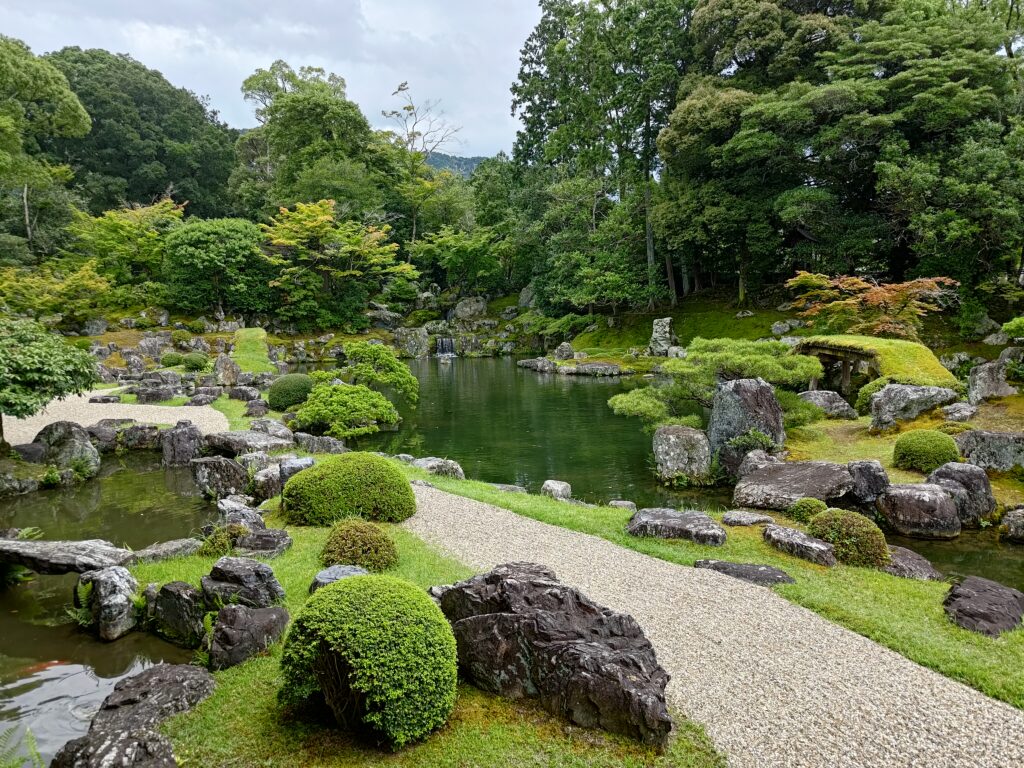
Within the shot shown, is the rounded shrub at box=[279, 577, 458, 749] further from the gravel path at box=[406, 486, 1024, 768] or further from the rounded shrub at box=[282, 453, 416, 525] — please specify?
the rounded shrub at box=[282, 453, 416, 525]

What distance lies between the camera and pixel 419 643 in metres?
4.26

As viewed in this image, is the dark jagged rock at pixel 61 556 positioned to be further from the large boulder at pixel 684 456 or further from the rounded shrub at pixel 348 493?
the large boulder at pixel 684 456

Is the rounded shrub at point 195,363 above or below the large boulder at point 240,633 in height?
A: above

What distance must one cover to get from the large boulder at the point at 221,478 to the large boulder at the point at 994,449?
14.9m

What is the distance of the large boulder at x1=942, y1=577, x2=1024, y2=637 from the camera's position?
604 centimetres

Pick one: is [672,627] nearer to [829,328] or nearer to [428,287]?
[829,328]

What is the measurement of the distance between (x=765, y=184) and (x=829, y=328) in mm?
9692

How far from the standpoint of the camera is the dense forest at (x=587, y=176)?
2495cm

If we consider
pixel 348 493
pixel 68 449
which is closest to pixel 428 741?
pixel 348 493

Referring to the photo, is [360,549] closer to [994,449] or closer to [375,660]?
[375,660]

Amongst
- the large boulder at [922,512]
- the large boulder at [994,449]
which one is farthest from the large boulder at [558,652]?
the large boulder at [994,449]

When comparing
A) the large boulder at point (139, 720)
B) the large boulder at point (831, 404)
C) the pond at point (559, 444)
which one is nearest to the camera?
the large boulder at point (139, 720)

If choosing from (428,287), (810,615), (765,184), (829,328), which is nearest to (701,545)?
(810,615)

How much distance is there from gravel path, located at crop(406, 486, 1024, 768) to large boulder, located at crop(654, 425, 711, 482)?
5877 millimetres
